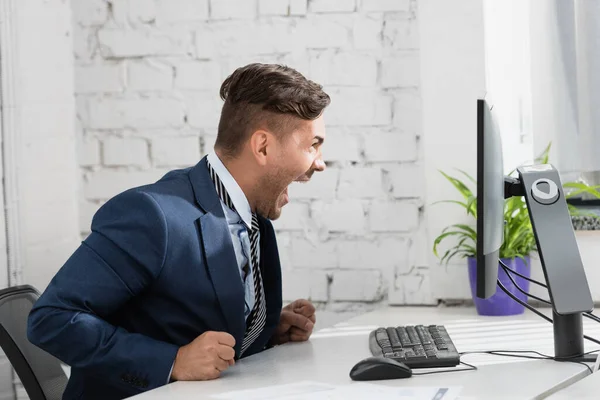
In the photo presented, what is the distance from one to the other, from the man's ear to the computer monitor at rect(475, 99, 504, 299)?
505 millimetres

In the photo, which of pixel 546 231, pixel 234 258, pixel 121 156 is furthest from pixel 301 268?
pixel 546 231

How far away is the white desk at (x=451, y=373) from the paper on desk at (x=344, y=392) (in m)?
0.03

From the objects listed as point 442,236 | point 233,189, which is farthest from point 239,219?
point 442,236

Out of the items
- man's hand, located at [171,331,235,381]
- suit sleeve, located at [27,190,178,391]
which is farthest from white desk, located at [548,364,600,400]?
suit sleeve, located at [27,190,178,391]

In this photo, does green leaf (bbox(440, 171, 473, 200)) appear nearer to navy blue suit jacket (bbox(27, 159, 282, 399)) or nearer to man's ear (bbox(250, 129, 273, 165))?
man's ear (bbox(250, 129, 273, 165))

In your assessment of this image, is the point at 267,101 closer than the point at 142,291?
No

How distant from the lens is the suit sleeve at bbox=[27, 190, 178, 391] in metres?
1.64

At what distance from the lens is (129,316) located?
1821 mm

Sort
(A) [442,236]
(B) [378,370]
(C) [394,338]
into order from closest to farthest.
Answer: (B) [378,370], (C) [394,338], (A) [442,236]

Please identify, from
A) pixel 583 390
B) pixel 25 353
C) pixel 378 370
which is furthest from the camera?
pixel 25 353

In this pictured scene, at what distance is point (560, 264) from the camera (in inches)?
67.1

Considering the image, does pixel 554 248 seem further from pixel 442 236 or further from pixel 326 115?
pixel 326 115

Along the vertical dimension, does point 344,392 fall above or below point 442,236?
below

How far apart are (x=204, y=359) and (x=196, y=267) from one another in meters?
0.22
